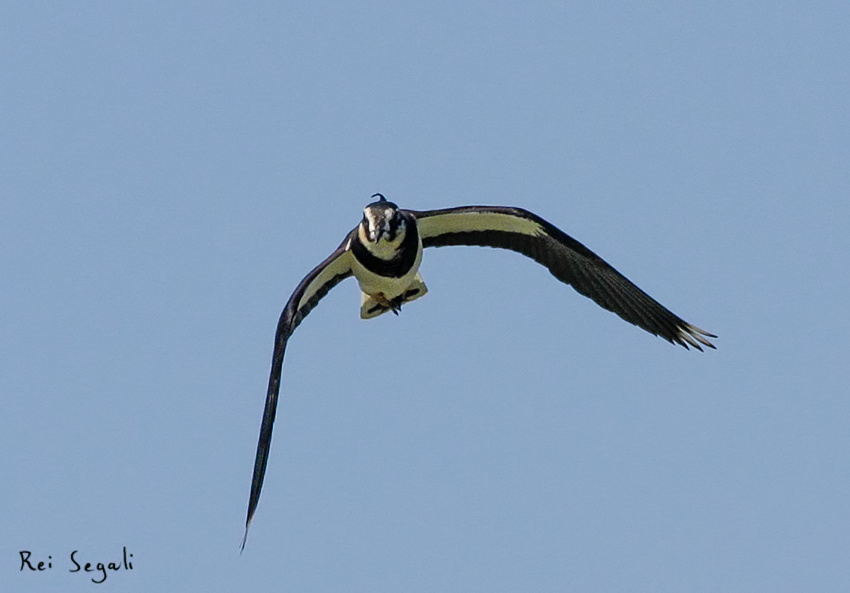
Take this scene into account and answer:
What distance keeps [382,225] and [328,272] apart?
976mm

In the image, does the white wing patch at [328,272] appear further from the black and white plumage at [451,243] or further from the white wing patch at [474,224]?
the white wing patch at [474,224]

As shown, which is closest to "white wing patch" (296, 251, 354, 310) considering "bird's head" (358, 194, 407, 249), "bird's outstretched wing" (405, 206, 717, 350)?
"bird's head" (358, 194, 407, 249)

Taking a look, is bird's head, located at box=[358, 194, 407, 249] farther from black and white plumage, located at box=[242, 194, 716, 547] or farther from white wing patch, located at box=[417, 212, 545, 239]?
white wing patch, located at box=[417, 212, 545, 239]

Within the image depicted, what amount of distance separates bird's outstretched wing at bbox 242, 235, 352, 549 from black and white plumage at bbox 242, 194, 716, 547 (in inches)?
0.6

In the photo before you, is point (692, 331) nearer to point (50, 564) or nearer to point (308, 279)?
point (308, 279)

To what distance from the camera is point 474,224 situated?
1700cm

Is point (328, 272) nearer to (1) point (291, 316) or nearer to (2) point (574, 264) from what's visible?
(1) point (291, 316)

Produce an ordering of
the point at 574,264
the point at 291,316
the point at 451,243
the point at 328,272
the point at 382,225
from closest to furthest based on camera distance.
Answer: the point at 291,316 < the point at 382,225 < the point at 328,272 < the point at 574,264 < the point at 451,243

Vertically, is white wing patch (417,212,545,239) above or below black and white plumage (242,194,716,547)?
above

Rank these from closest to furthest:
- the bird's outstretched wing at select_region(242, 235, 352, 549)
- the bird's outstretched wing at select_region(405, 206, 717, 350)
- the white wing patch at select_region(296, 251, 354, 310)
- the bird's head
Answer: the bird's outstretched wing at select_region(242, 235, 352, 549) → the bird's head → the white wing patch at select_region(296, 251, 354, 310) → the bird's outstretched wing at select_region(405, 206, 717, 350)

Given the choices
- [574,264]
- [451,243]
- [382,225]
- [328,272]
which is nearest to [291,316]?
[328,272]

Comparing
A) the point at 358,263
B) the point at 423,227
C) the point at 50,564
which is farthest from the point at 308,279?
the point at 50,564

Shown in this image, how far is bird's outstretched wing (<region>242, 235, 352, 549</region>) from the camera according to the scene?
13.8 metres

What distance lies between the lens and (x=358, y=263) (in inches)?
639
